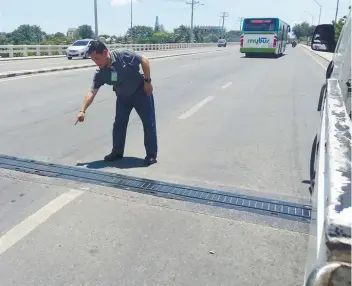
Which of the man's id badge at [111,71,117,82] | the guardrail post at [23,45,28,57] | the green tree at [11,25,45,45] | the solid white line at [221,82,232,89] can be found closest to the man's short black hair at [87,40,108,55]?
the man's id badge at [111,71,117,82]

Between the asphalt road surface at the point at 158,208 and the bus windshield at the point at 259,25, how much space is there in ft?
82.6

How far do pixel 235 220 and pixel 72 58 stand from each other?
2902cm

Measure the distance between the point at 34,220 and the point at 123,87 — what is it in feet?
6.83

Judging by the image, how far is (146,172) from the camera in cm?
491

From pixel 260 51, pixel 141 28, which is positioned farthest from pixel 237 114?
pixel 141 28

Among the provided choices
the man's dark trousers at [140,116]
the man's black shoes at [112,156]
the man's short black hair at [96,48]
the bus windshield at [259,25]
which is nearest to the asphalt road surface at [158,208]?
the man's black shoes at [112,156]

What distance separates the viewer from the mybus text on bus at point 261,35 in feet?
105

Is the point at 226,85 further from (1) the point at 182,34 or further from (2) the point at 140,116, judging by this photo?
(1) the point at 182,34

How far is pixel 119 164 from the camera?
5195 mm

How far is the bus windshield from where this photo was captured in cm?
3194

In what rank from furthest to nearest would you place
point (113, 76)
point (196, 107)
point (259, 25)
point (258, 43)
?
point (258, 43), point (259, 25), point (196, 107), point (113, 76)

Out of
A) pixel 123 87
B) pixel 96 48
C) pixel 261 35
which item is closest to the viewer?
pixel 96 48

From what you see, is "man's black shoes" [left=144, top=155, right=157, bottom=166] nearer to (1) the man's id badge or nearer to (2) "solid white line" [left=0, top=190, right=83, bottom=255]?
(1) the man's id badge

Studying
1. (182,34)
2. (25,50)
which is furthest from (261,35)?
(182,34)
